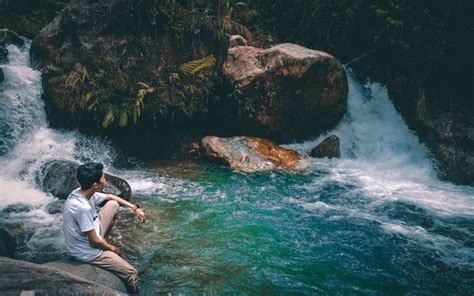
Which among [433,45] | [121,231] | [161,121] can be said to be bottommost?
[121,231]

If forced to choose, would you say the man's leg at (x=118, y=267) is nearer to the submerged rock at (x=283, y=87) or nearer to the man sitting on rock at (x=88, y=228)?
the man sitting on rock at (x=88, y=228)

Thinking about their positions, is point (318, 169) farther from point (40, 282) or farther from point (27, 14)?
point (27, 14)

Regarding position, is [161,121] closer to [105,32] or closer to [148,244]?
[105,32]

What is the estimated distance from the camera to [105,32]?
11586 millimetres

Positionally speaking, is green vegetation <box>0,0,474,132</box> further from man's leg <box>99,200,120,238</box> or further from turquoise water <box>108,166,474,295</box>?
man's leg <box>99,200,120,238</box>

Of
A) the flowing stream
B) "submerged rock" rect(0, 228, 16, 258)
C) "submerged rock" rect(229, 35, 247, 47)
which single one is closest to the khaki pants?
the flowing stream

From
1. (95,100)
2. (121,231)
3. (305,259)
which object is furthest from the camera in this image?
(95,100)

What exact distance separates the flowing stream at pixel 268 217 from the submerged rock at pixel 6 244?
285mm

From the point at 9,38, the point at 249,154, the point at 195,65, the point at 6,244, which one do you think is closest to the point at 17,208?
the point at 6,244

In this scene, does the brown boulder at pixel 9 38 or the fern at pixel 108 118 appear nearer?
the fern at pixel 108 118

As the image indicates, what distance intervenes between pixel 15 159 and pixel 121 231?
15.5 feet

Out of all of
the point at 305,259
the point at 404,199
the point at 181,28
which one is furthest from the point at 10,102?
the point at 404,199

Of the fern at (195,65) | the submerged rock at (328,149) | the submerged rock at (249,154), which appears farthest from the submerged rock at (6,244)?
the submerged rock at (328,149)

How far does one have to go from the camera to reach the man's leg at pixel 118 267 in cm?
461
